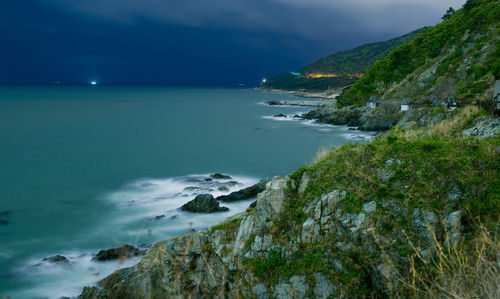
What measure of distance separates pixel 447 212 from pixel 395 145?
2.58 meters

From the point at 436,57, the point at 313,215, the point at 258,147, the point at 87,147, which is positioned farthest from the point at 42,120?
the point at 436,57

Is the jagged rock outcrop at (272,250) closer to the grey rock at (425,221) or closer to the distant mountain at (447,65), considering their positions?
the grey rock at (425,221)

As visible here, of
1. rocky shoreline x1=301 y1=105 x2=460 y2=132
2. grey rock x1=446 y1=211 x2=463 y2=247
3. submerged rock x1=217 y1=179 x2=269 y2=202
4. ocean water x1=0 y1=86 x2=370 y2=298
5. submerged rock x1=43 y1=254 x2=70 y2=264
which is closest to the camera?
grey rock x1=446 y1=211 x2=463 y2=247

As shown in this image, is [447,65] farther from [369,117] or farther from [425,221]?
[425,221]

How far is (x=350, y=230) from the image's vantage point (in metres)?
8.04

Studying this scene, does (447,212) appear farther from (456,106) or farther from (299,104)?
(299,104)

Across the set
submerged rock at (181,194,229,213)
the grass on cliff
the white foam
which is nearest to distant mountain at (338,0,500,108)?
submerged rock at (181,194,229,213)

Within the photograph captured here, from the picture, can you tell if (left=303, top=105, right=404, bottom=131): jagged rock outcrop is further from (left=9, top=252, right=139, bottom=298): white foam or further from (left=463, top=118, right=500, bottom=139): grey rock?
(left=9, top=252, right=139, bottom=298): white foam

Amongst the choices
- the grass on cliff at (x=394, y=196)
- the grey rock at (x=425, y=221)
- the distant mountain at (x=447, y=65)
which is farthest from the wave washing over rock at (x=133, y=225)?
the distant mountain at (x=447, y=65)

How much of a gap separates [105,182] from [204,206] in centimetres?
1254

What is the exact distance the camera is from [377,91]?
70062 millimetres

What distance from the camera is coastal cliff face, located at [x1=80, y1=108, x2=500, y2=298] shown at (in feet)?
24.1

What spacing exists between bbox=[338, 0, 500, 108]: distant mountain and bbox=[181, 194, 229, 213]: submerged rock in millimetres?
28382

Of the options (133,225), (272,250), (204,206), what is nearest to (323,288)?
(272,250)
